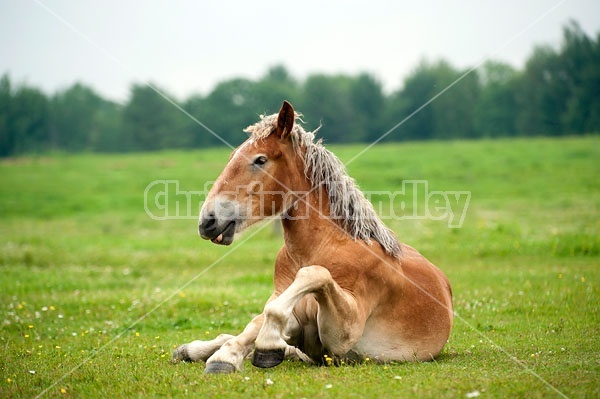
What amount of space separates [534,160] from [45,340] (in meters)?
38.8

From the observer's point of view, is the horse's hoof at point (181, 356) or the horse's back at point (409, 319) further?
the horse's hoof at point (181, 356)

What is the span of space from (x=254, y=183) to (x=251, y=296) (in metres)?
6.93

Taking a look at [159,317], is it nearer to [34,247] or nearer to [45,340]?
[45,340]

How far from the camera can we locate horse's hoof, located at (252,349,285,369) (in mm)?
6758

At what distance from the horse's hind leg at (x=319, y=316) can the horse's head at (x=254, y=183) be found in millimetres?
884

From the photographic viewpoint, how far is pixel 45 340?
1052 centimetres

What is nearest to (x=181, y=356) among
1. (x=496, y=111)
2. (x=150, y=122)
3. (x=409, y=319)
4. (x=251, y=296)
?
(x=409, y=319)

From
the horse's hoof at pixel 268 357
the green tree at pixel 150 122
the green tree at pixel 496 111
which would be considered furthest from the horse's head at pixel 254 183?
the green tree at pixel 496 111

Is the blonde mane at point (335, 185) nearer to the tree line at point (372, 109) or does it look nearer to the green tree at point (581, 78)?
the tree line at point (372, 109)

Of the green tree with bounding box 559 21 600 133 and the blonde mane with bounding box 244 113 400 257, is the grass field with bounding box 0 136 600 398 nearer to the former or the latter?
the blonde mane with bounding box 244 113 400 257

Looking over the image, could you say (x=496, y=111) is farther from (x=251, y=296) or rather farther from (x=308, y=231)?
(x=308, y=231)

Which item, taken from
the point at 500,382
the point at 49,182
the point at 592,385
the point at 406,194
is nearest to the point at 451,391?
the point at 500,382

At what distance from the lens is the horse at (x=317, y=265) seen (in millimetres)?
6941

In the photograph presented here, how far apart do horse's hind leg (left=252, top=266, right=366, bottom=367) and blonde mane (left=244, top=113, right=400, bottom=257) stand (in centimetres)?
→ 86
